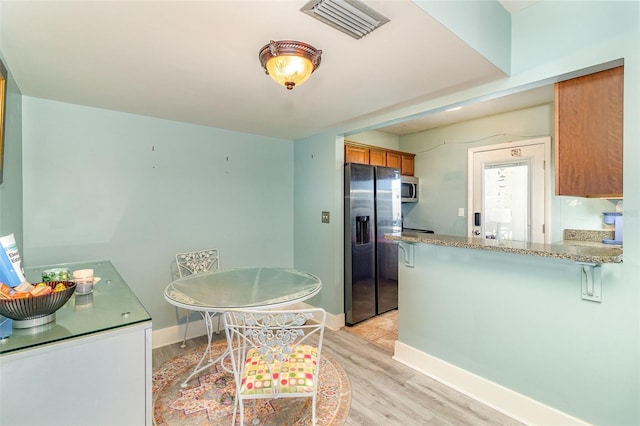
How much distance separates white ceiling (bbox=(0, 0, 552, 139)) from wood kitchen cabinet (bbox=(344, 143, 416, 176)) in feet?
2.86

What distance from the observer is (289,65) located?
60.2 inches

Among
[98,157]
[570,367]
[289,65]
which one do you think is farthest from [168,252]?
[570,367]

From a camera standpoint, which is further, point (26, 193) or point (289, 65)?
point (26, 193)

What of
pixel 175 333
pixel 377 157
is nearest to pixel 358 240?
pixel 377 157

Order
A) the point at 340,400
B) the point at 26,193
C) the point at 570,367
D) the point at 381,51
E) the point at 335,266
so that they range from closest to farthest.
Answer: the point at 381,51 → the point at 570,367 → the point at 340,400 → the point at 26,193 → the point at 335,266

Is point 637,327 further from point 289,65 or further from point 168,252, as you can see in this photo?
point 168,252

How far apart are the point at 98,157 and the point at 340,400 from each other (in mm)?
2838

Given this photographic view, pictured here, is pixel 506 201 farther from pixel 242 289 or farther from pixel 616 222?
pixel 242 289

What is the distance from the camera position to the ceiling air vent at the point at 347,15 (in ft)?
4.10

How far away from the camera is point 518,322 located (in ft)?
6.44

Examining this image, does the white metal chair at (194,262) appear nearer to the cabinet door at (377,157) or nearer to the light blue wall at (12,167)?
the light blue wall at (12,167)

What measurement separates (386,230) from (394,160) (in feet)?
3.84

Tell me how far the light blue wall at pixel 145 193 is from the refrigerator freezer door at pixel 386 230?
126cm

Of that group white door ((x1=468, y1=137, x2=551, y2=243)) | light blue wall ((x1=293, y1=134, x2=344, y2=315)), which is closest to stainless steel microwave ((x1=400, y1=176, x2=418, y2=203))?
white door ((x1=468, y1=137, x2=551, y2=243))
